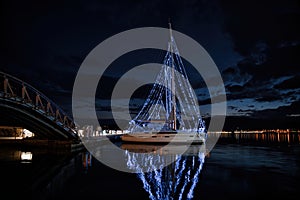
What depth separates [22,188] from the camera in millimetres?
10727

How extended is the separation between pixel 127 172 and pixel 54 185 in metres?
5.23

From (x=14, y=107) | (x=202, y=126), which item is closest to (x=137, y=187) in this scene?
(x=14, y=107)

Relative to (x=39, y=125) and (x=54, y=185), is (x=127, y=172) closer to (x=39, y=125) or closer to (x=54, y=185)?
(x=54, y=185)

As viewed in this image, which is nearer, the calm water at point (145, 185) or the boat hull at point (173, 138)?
the calm water at point (145, 185)

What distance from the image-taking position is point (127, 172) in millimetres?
15711

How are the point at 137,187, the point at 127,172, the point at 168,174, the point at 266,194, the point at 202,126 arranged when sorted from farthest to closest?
the point at 202,126 → the point at 127,172 → the point at 168,174 → the point at 137,187 → the point at 266,194

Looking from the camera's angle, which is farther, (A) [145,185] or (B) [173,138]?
(B) [173,138]

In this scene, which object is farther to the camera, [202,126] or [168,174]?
[202,126]

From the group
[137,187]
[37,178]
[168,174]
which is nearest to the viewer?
[137,187]

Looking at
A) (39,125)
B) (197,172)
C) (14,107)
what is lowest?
(197,172)

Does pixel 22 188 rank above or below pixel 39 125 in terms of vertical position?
below

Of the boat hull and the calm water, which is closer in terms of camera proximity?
the calm water

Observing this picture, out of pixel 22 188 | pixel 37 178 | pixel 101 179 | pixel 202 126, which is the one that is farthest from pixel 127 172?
pixel 202 126

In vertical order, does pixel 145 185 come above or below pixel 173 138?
above
